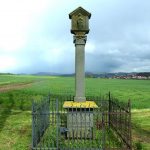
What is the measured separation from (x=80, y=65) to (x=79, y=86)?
2.97ft

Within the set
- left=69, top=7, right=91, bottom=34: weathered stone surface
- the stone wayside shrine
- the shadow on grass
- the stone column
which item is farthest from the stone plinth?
the shadow on grass

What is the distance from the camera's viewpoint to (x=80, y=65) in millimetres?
14875

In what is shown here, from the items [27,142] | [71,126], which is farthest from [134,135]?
[27,142]

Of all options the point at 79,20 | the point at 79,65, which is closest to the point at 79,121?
the point at 79,65

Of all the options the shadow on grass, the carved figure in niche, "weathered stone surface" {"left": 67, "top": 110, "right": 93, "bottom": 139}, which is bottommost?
the shadow on grass

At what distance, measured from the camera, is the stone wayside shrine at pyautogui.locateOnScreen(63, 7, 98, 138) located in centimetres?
1419

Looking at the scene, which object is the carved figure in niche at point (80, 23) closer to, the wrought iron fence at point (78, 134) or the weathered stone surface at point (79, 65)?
the weathered stone surface at point (79, 65)

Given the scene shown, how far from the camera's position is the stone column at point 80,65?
14859 mm

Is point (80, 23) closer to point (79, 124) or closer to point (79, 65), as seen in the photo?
point (79, 65)

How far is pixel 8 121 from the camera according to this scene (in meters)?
18.9

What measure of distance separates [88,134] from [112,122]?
9.99ft

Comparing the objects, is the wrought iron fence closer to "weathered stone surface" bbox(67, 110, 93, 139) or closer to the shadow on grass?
"weathered stone surface" bbox(67, 110, 93, 139)

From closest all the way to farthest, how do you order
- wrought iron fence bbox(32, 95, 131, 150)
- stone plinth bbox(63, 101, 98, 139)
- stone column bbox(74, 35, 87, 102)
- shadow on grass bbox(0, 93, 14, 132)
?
wrought iron fence bbox(32, 95, 131, 150) → stone plinth bbox(63, 101, 98, 139) → stone column bbox(74, 35, 87, 102) → shadow on grass bbox(0, 93, 14, 132)

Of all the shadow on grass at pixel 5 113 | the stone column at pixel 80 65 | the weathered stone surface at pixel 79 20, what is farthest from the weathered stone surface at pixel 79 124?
the shadow on grass at pixel 5 113
